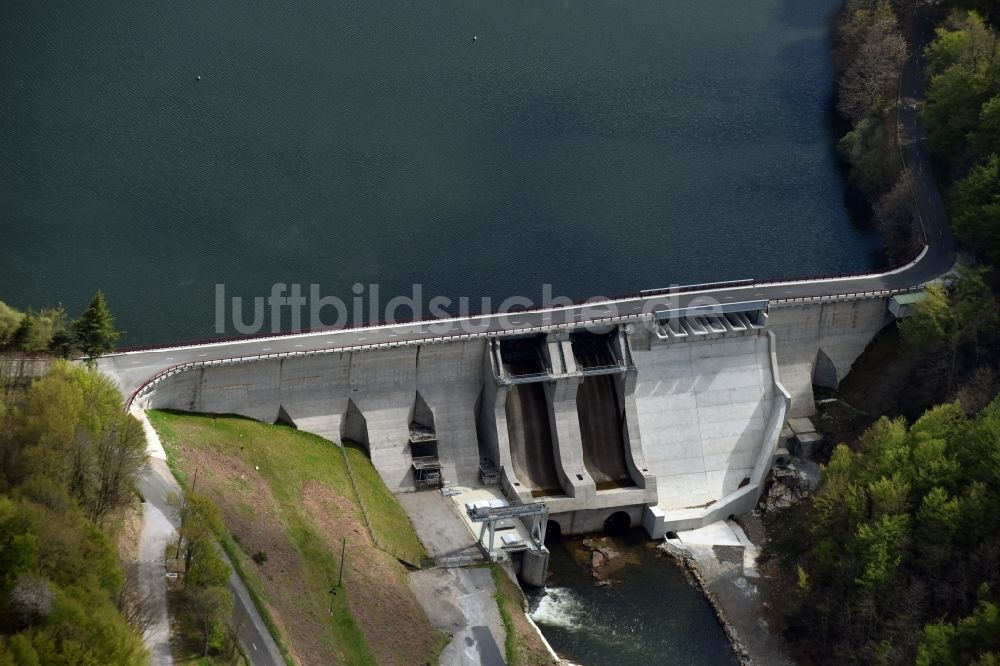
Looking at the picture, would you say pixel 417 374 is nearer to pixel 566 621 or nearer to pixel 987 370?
pixel 566 621

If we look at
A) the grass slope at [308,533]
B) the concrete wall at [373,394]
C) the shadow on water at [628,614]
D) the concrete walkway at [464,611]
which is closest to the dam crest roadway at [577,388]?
the concrete wall at [373,394]

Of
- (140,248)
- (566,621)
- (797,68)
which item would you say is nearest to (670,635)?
(566,621)

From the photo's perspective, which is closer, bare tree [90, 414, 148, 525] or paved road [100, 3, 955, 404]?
bare tree [90, 414, 148, 525]

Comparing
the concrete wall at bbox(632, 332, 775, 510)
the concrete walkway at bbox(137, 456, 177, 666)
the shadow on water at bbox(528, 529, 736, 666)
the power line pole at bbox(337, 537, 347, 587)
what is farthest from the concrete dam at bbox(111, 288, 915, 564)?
the concrete walkway at bbox(137, 456, 177, 666)

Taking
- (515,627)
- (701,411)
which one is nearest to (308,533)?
(515,627)

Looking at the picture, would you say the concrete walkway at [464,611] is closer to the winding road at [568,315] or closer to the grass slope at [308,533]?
the grass slope at [308,533]

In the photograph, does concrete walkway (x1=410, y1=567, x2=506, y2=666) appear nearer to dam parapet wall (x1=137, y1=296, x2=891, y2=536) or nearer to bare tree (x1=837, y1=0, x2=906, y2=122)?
dam parapet wall (x1=137, y1=296, x2=891, y2=536)
